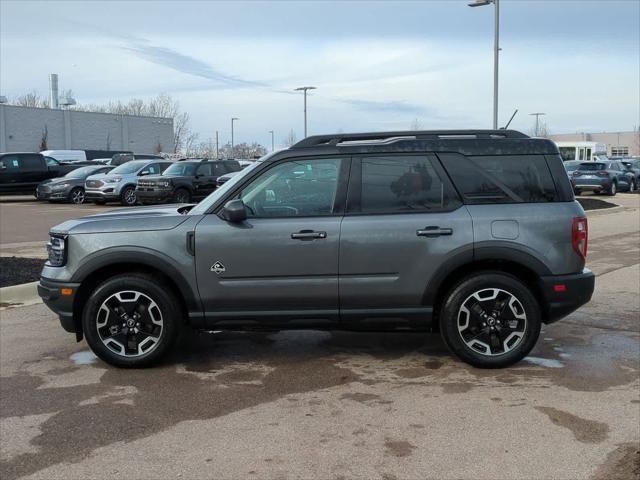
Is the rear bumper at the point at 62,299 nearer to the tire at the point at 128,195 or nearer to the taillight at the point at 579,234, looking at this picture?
the taillight at the point at 579,234

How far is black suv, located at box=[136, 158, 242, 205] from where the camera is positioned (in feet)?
70.7

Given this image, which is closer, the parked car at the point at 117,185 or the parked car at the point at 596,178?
the parked car at the point at 117,185

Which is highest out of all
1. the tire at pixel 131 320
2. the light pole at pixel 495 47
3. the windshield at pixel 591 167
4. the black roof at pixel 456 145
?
the light pole at pixel 495 47

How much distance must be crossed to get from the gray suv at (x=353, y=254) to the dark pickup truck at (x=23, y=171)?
22518 mm

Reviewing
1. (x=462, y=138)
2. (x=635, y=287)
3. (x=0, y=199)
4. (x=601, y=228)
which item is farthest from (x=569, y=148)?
(x=462, y=138)

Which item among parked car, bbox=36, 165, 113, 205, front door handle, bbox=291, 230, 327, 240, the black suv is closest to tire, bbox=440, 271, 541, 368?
front door handle, bbox=291, 230, 327, 240

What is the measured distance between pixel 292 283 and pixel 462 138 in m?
1.85

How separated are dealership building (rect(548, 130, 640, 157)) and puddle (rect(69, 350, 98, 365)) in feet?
375

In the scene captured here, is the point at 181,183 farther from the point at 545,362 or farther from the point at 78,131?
the point at 78,131

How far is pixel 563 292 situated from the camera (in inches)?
203

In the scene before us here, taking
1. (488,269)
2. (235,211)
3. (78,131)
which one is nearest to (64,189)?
(235,211)

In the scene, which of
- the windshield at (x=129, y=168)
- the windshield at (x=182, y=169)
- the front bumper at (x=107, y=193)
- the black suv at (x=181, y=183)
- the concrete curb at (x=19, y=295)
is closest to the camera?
the concrete curb at (x=19, y=295)

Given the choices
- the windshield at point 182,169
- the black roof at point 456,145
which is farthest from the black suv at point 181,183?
the black roof at point 456,145

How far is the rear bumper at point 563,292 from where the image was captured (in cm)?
515
